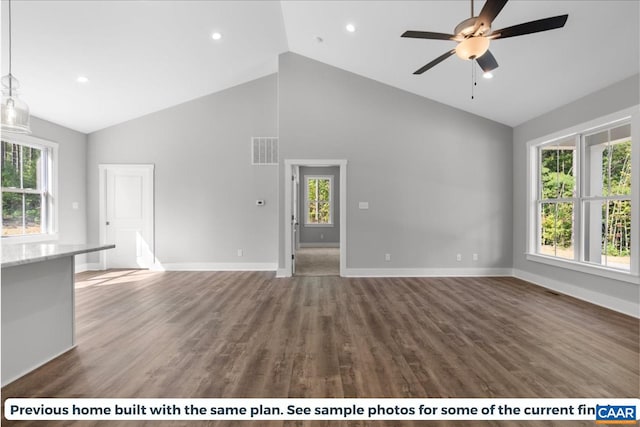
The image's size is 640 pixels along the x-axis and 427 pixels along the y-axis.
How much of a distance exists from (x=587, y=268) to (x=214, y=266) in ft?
20.0

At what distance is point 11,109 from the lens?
2.24m

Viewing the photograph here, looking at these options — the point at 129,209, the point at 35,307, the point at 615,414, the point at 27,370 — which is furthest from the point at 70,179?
the point at 615,414

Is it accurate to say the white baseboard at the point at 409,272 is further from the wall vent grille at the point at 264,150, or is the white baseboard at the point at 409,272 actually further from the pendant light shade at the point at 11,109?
the pendant light shade at the point at 11,109

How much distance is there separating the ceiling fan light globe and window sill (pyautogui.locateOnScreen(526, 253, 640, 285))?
322 cm

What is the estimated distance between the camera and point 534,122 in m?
Result: 5.11

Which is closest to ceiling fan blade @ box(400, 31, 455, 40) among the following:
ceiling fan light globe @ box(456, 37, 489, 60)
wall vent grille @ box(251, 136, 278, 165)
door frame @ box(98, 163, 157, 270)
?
ceiling fan light globe @ box(456, 37, 489, 60)

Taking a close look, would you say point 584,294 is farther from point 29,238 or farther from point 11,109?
point 29,238

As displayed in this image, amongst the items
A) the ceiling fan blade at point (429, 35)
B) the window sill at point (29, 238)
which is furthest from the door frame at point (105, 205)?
the ceiling fan blade at point (429, 35)

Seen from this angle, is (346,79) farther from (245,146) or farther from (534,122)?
(534,122)

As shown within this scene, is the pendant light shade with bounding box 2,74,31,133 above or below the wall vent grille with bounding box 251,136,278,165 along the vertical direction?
below

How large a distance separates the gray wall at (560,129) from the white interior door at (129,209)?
23.0 feet

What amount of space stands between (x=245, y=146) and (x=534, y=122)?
17.2ft

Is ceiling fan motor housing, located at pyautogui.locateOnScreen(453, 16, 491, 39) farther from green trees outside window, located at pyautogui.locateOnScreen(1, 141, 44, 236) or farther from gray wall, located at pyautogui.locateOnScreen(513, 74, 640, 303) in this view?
green trees outside window, located at pyautogui.locateOnScreen(1, 141, 44, 236)

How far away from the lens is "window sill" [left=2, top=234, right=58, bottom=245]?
4680 mm
